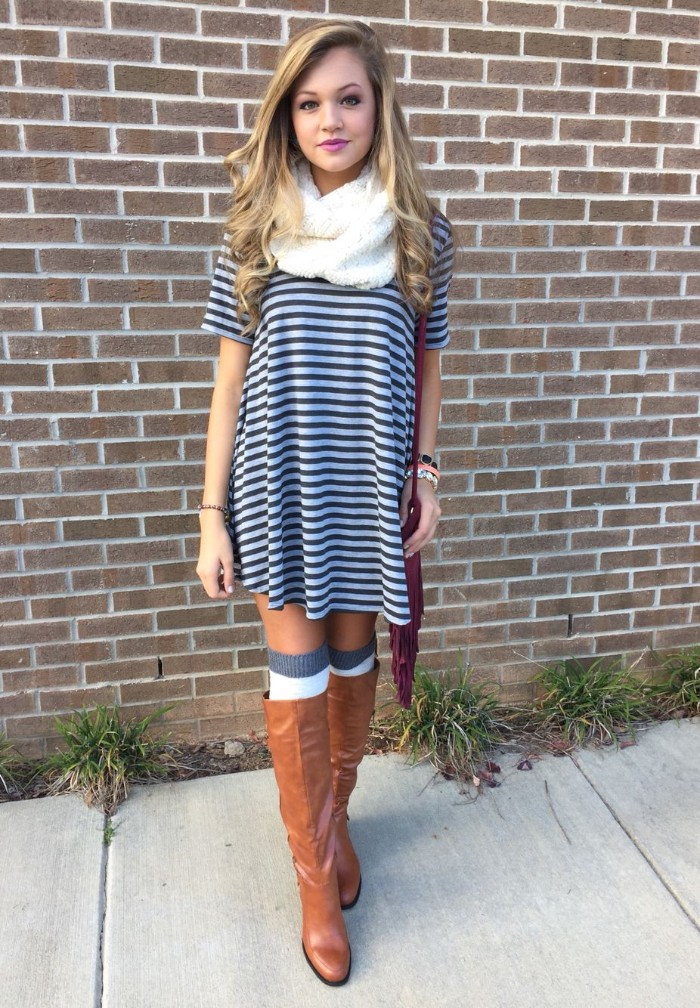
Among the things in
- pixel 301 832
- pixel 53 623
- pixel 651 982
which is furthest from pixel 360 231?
pixel 651 982

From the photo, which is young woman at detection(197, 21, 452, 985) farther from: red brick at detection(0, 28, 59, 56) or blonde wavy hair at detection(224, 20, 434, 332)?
red brick at detection(0, 28, 59, 56)

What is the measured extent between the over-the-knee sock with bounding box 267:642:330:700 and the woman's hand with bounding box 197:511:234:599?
0.73 ft

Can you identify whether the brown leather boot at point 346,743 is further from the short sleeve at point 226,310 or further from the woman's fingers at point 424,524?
the short sleeve at point 226,310

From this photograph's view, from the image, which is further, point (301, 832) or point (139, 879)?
point (139, 879)

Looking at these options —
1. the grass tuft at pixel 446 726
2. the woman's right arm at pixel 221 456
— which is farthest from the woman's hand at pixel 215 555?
the grass tuft at pixel 446 726

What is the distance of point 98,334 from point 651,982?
2.27 m

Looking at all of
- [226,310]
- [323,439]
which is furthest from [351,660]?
[226,310]

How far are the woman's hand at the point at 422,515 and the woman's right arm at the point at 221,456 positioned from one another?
41 centimetres

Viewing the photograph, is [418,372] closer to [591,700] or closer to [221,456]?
[221,456]

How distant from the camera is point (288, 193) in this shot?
1779mm

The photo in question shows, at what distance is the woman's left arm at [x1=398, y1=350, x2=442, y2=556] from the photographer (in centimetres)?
192

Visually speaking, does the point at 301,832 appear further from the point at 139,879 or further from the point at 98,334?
the point at 98,334

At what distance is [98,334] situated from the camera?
2496 mm

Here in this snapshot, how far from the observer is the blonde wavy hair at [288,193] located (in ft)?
5.79
